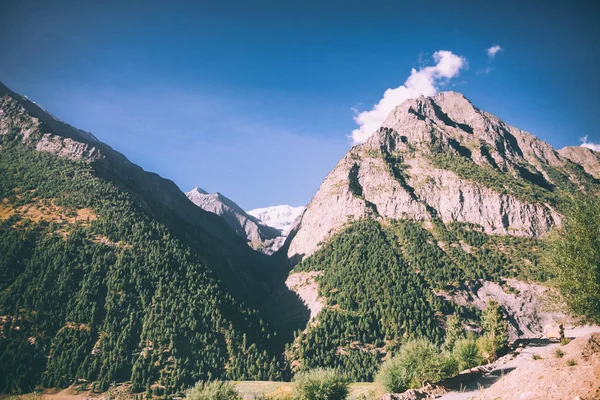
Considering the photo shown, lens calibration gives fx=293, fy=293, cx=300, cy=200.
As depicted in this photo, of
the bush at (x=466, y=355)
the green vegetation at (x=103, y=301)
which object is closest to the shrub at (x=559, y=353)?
the bush at (x=466, y=355)

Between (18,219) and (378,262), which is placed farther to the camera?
(378,262)

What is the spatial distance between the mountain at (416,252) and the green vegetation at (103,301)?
27.8 m

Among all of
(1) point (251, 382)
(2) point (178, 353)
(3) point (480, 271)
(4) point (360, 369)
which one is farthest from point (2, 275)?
(3) point (480, 271)

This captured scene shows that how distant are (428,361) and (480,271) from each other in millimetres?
101186

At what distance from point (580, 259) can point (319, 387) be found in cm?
3121

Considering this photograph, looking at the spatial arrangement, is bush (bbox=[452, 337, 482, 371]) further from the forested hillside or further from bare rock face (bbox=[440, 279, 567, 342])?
bare rock face (bbox=[440, 279, 567, 342])

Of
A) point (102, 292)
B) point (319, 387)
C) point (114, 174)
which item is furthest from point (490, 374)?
point (114, 174)

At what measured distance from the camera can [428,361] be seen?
1442 inches

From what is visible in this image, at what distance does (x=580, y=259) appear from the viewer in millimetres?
27656

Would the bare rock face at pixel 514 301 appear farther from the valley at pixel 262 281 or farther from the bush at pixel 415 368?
the bush at pixel 415 368

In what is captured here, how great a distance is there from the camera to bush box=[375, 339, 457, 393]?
3616 cm

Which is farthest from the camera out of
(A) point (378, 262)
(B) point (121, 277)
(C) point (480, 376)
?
(A) point (378, 262)

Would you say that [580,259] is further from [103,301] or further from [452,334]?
[103,301]

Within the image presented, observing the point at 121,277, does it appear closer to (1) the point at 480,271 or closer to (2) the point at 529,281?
(1) the point at 480,271
